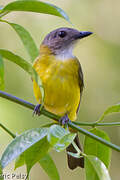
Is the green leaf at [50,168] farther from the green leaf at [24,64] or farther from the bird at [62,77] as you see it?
the bird at [62,77]

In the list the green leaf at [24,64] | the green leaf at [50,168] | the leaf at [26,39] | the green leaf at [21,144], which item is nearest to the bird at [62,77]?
the leaf at [26,39]

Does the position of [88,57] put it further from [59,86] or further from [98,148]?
[98,148]

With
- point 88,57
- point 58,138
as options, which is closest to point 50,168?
point 58,138

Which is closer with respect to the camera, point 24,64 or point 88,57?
point 24,64

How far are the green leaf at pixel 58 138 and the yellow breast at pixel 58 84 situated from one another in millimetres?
1796

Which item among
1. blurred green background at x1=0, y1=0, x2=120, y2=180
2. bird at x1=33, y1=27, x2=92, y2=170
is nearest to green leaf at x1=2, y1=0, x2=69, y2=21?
bird at x1=33, y1=27, x2=92, y2=170

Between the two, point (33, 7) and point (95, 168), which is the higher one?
point (33, 7)

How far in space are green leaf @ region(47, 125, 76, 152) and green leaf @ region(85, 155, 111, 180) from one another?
0.23 m

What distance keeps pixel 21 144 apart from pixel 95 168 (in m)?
0.45

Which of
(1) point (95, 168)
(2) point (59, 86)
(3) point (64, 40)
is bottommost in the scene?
(2) point (59, 86)

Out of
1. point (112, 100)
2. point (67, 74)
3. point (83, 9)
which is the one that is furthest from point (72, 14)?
point (67, 74)

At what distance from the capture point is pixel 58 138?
1.69 meters

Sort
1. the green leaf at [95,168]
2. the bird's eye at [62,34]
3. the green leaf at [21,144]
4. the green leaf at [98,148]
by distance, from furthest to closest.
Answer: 1. the bird's eye at [62,34]
2. the green leaf at [98,148]
3. the green leaf at [95,168]
4. the green leaf at [21,144]

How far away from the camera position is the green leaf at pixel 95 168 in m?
1.85
